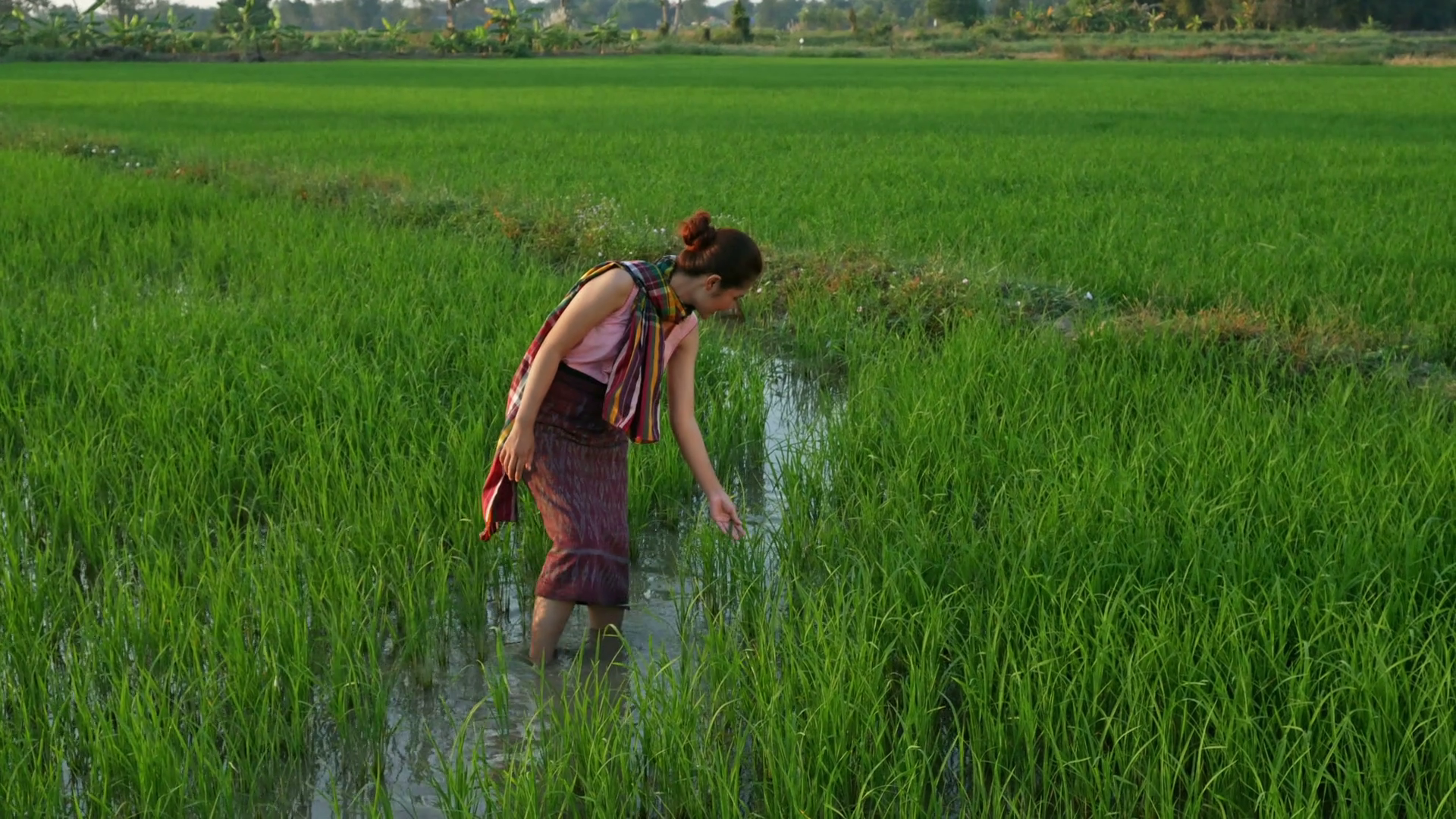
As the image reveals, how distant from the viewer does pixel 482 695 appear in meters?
2.62

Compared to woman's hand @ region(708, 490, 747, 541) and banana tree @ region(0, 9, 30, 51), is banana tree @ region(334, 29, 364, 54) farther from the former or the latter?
woman's hand @ region(708, 490, 747, 541)

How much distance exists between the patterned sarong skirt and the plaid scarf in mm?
51

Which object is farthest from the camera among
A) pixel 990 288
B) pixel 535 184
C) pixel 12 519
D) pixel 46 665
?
pixel 535 184

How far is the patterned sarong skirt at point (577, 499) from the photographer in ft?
8.51

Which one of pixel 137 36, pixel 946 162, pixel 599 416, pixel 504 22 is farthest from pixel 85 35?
pixel 599 416

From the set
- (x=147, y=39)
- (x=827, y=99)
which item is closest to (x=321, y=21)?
(x=147, y=39)

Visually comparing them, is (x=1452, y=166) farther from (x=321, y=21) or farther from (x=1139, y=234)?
(x=321, y=21)

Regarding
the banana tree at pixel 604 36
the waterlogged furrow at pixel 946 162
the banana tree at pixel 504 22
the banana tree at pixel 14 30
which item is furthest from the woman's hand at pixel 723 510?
the banana tree at pixel 604 36

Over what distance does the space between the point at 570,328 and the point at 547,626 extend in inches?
23.3

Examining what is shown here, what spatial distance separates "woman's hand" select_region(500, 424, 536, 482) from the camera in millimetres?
2535

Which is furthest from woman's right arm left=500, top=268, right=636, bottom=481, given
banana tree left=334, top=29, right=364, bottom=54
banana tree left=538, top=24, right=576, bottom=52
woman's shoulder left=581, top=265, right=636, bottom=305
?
banana tree left=538, top=24, right=576, bottom=52

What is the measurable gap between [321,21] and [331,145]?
316ft

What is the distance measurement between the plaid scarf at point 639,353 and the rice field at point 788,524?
17.1 inches

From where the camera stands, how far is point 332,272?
5906 mm
